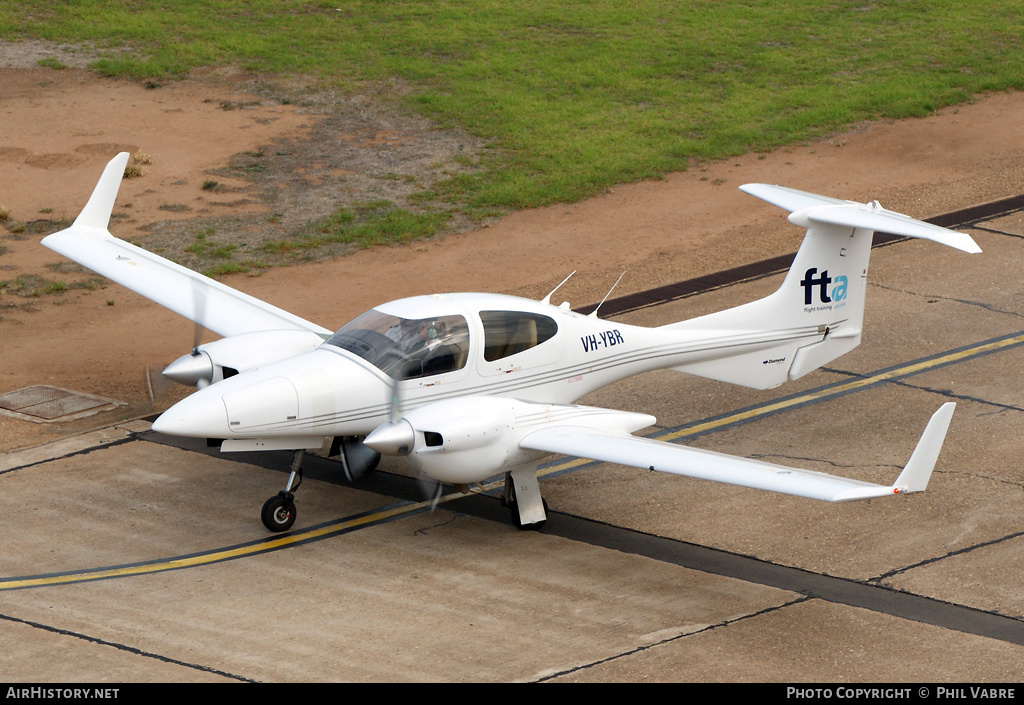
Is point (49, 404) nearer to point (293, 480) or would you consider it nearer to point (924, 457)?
point (293, 480)

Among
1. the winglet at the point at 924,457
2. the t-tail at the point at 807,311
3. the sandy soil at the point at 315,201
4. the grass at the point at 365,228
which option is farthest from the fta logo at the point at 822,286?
the grass at the point at 365,228

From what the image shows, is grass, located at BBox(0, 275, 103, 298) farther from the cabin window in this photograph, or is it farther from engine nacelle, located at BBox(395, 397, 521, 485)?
engine nacelle, located at BBox(395, 397, 521, 485)

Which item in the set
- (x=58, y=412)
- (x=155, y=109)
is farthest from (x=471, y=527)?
(x=155, y=109)

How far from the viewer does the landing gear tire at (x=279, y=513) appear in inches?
564

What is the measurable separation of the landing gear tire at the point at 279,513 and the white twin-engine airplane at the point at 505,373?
0.05 ft

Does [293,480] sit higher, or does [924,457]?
[924,457]

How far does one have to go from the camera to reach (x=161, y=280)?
58.9 ft

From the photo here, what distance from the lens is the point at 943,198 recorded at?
26.9 metres

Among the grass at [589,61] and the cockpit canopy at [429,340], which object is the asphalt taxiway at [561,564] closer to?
the cockpit canopy at [429,340]

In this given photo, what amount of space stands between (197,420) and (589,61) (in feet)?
79.6

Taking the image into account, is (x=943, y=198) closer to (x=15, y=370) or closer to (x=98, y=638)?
(x=15, y=370)

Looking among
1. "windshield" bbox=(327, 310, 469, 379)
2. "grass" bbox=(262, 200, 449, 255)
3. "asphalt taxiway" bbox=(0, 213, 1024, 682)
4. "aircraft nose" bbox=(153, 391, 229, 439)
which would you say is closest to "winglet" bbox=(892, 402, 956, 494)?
"asphalt taxiway" bbox=(0, 213, 1024, 682)

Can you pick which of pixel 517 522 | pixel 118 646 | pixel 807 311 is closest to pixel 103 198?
pixel 517 522

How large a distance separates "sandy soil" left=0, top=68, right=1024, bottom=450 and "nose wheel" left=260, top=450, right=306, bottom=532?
444 centimetres
